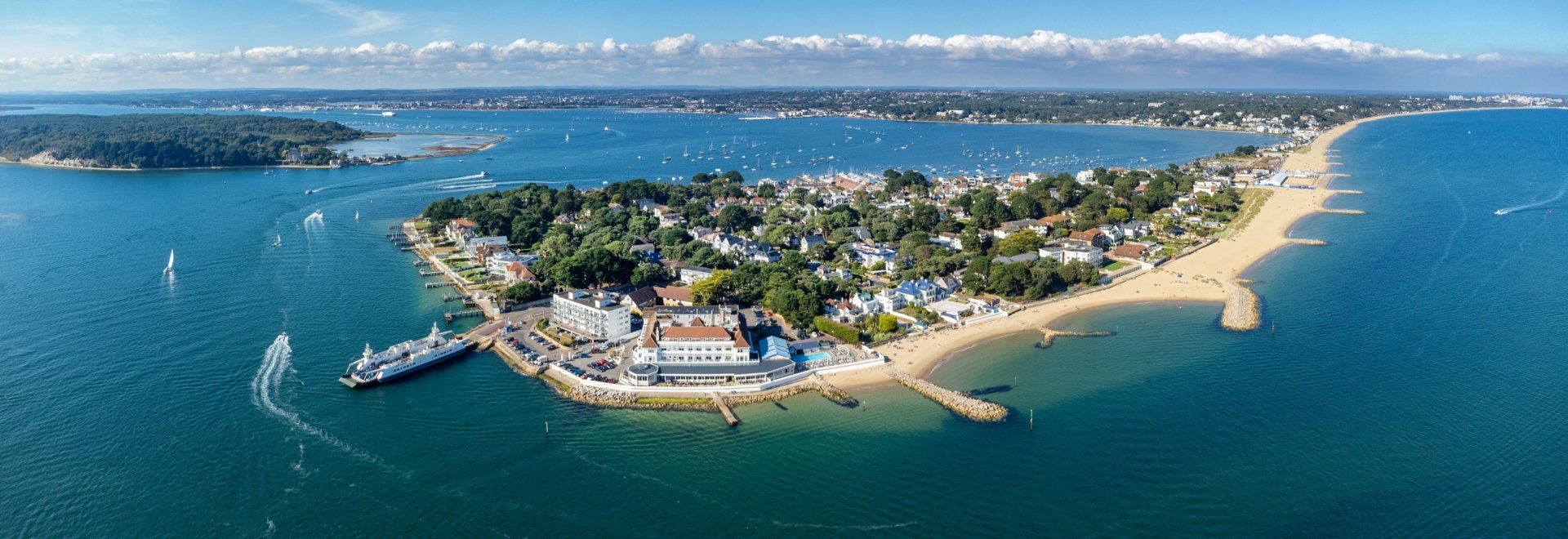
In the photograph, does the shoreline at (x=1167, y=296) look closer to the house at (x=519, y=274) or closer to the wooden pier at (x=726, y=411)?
the wooden pier at (x=726, y=411)

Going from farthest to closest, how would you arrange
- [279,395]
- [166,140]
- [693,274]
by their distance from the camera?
1. [166,140]
2. [693,274]
3. [279,395]

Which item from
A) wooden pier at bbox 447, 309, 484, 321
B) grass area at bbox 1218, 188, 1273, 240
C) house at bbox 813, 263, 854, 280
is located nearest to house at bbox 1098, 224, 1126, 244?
grass area at bbox 1218, 188, 1273, 240

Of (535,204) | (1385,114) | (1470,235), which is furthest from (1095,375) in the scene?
(1385,114)

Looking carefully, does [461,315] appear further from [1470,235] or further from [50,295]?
[1470,235]

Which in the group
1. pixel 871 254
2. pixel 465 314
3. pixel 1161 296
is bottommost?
pixel 465 314

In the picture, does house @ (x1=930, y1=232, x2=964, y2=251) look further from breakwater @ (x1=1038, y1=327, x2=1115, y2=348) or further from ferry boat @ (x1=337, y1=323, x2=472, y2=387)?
ferry boat @ (x1=337, y1=323, x2=472, y2=387)

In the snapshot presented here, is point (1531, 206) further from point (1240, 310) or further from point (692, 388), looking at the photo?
point (692, 388)

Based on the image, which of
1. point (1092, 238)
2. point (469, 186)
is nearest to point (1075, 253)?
point (1092, 238)
